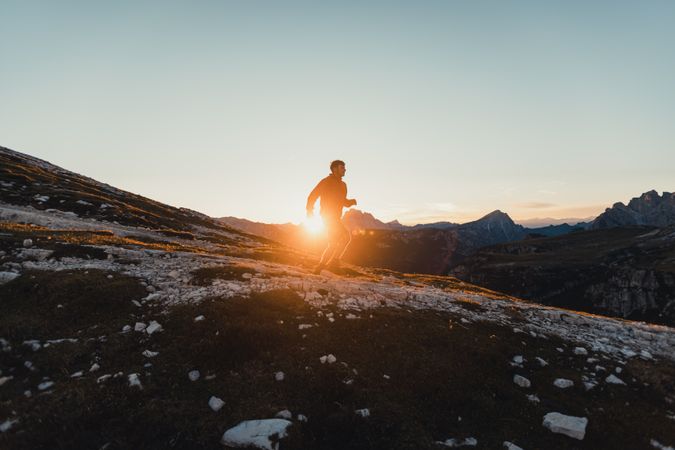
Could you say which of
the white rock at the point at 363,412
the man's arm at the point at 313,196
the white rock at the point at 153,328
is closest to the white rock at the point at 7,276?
the white rock at the point at 153,328

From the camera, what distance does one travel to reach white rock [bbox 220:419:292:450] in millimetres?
6816

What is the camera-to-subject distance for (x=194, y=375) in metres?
8.57

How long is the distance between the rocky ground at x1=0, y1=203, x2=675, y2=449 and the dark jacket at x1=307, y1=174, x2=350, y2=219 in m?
4.95

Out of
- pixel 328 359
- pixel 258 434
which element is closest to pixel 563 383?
pixel 328 359

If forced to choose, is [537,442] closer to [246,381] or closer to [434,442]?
[434,442]

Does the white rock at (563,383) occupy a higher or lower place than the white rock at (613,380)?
lower

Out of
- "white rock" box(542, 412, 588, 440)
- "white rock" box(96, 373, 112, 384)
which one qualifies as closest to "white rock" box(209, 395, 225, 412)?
"white rock" box(96, 373, 112, 384)

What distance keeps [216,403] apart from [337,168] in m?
12.7

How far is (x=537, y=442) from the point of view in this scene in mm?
7852

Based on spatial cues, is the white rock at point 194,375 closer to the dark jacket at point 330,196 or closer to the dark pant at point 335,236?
the dark jacket at point 330,196

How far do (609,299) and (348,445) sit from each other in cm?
23097

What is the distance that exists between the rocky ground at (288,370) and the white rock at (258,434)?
0.09 ft

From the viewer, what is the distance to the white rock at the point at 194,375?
27.9ft

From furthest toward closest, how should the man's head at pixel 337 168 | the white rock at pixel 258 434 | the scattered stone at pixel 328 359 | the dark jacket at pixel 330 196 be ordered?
the dark jacket at pixel 330 196, the man's head at pixel 337 168, the scattered stone at pixel 328 359, the white rock at pixel 258 434
